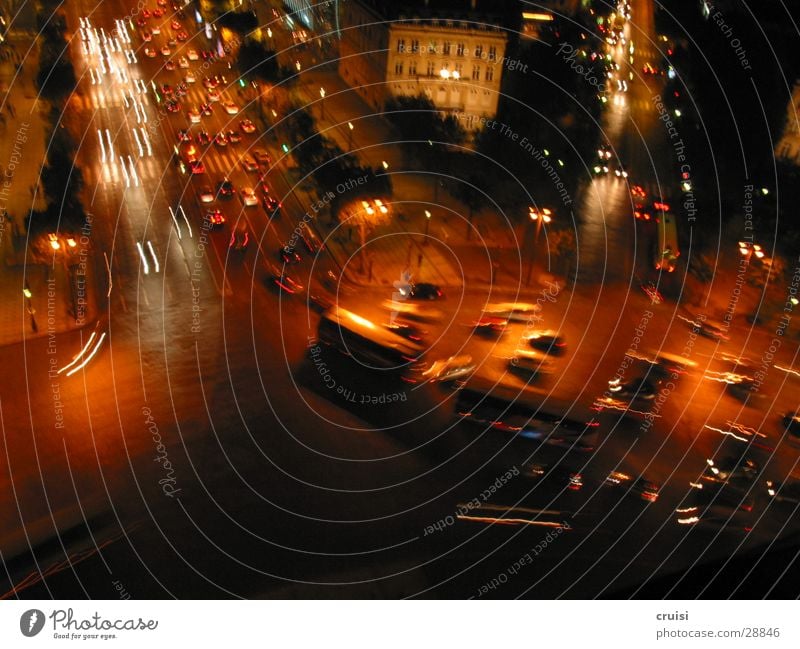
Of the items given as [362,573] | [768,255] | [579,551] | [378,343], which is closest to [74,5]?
[378,343]

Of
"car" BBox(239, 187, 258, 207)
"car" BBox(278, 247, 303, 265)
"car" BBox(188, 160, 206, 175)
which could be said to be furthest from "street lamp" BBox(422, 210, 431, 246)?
"car" BBox(188, 160, 206, 175)

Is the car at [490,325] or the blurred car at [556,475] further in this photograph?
the car at [490,325]

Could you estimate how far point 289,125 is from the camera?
1.67 meters

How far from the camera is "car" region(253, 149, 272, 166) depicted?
5.35 feet

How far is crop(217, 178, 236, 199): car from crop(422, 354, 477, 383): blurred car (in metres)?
0.68

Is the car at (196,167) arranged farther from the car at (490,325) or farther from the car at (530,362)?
the car at (530,362)

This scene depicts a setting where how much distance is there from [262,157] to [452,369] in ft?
2.39

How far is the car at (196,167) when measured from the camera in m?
1.62

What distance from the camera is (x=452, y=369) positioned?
1.79 metres

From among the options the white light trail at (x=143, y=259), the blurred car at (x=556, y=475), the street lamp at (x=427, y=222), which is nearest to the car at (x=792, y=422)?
the blurred car at (x=556, y=475)

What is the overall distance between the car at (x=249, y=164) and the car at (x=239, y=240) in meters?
0.15

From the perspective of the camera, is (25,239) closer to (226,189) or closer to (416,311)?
(226,189)

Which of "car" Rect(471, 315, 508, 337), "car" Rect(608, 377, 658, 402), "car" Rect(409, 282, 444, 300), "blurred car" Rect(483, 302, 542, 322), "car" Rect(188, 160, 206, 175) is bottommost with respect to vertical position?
"car" Rect(608, 377, 658, 402)

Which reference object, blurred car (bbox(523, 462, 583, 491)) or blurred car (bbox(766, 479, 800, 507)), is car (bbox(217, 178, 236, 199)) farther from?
blurred car (bbox(766, 479, 800, 507))
